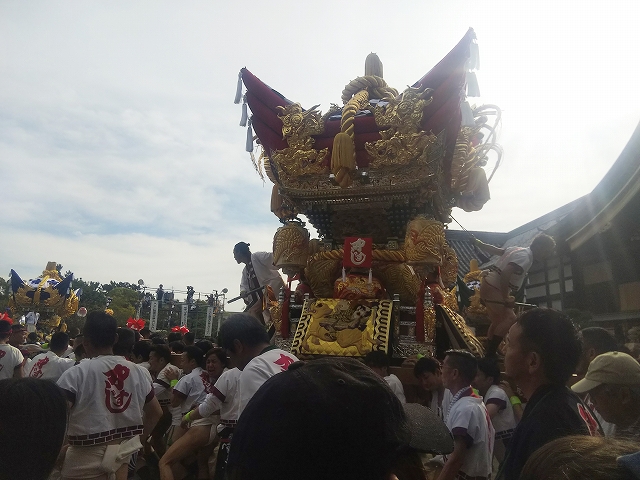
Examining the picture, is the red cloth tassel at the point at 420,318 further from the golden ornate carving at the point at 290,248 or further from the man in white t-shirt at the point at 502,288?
the golden ornate carving at the point at 290,248

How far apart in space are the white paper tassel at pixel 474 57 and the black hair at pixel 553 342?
219 inches

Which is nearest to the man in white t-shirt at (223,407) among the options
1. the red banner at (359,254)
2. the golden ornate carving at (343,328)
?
the golden ornate carving at (343,328)

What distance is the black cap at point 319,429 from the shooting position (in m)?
0.91

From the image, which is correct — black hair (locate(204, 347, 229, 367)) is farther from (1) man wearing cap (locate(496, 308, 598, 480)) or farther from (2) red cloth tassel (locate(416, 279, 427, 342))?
(1) man wearing cap (locate(496, 308, 598, 480))

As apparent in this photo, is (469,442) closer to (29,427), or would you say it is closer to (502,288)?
(29,427)

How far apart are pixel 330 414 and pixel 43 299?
19.9m

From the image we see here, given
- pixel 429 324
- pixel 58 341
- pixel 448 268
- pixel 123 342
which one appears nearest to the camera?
pixel 123 342

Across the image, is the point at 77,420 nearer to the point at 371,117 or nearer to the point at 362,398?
the point at 362,398

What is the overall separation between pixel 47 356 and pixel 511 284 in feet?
18.0

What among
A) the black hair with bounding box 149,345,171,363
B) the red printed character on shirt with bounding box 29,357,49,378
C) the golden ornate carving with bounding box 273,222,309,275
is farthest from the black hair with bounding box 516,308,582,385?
the golden ornate carving with bounding box 273,222,309,275

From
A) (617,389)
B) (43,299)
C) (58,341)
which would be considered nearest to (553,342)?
(617,389)

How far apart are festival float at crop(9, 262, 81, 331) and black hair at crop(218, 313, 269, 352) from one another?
16.9m

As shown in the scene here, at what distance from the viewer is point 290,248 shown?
674 cm

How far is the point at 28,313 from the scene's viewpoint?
56.5ft
